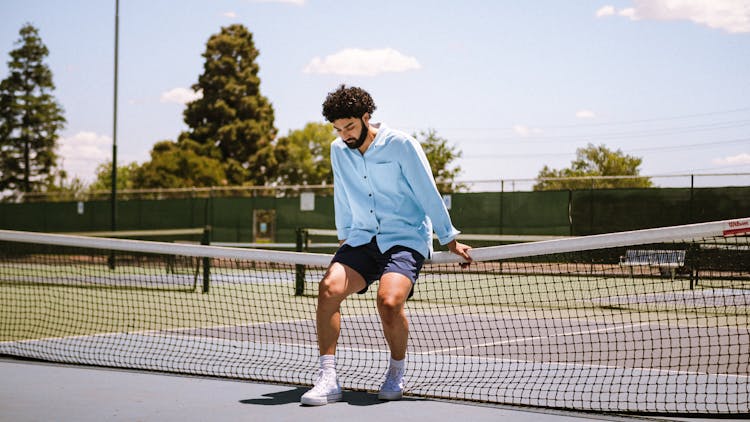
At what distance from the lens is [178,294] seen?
14.6 meters

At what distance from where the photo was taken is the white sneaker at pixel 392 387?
5.12 meters

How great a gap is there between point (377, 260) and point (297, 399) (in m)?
0.89

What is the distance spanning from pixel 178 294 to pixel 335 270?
32.5ft

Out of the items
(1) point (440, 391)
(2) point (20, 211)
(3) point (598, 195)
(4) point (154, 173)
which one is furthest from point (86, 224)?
(1) point (440, 391)

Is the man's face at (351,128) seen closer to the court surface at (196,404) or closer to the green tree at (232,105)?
the court surface at (196,404)

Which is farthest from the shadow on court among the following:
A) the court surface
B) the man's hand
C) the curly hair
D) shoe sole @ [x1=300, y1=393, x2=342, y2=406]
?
the curly hair

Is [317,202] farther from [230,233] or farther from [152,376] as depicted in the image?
[152,376]

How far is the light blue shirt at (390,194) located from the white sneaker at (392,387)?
0.67 m

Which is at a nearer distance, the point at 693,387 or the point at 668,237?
the point at 668,237

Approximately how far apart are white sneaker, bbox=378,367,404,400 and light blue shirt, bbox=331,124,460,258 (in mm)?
671

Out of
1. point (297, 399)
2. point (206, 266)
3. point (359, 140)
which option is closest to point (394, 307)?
point (297, 399)

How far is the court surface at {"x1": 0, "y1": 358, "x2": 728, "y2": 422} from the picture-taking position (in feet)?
15.3

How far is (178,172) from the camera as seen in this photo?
47.3 metres

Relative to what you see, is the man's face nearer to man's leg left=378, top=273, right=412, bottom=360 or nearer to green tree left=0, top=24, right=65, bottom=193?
man's leg left=378, top=273, right=412, bottom=360
